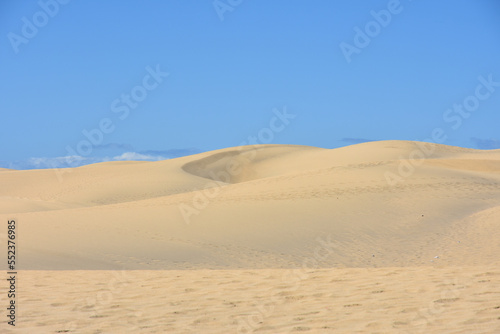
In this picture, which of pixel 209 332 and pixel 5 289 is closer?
pixel 209 332

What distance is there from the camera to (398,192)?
2102cm

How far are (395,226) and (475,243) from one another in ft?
8.54

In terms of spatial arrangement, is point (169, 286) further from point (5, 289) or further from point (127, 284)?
point (5, 289)

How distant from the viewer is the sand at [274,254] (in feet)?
20.7

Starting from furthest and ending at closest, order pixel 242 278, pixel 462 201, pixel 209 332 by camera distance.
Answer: pixel 462 201
pixel 242 278
pixel 209 332

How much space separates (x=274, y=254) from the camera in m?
14.1

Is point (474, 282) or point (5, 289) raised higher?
point (5, 289)

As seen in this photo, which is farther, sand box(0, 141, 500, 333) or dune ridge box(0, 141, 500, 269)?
dune ridge box(0, 141, 500, 269)

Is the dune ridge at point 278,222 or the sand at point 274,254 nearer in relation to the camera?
the sand at point 274,254

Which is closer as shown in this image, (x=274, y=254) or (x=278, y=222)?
(x=274, y=254)

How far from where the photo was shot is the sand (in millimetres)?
6324

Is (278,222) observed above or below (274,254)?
above

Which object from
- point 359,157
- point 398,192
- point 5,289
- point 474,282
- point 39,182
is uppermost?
point 39,182

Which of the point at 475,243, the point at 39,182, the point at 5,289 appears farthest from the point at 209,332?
the point at 39,182
